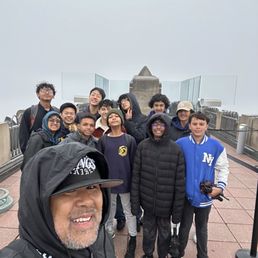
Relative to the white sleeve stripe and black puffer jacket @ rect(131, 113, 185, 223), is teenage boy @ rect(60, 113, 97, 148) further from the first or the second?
the white sleeve stripe

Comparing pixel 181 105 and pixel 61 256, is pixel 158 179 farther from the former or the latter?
pixel 61 256

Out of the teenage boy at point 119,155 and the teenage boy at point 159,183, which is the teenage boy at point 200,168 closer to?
the teenage boy at point 159,183

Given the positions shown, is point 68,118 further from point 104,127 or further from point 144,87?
point 144,87

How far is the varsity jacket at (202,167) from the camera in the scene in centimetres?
254

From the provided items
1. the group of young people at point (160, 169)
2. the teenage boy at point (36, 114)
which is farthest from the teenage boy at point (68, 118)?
the teenage boy at point (36, 114)

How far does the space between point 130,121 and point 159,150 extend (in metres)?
0.97

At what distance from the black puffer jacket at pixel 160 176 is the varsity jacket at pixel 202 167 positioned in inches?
3.6

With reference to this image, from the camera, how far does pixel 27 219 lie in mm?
974

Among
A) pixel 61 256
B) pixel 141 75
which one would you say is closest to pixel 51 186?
pixel 61 256

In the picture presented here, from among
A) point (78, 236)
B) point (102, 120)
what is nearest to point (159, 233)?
point (102, 120)

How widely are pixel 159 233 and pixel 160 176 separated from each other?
69 centimetres

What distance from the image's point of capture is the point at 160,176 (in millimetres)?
2576

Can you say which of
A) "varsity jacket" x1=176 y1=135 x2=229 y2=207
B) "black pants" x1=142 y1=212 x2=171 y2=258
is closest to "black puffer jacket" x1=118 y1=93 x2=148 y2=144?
"varsity jacket" x1=176 y1=135 x2=229 y2=207

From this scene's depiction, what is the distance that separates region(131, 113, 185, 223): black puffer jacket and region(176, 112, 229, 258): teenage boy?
10 centimetres
